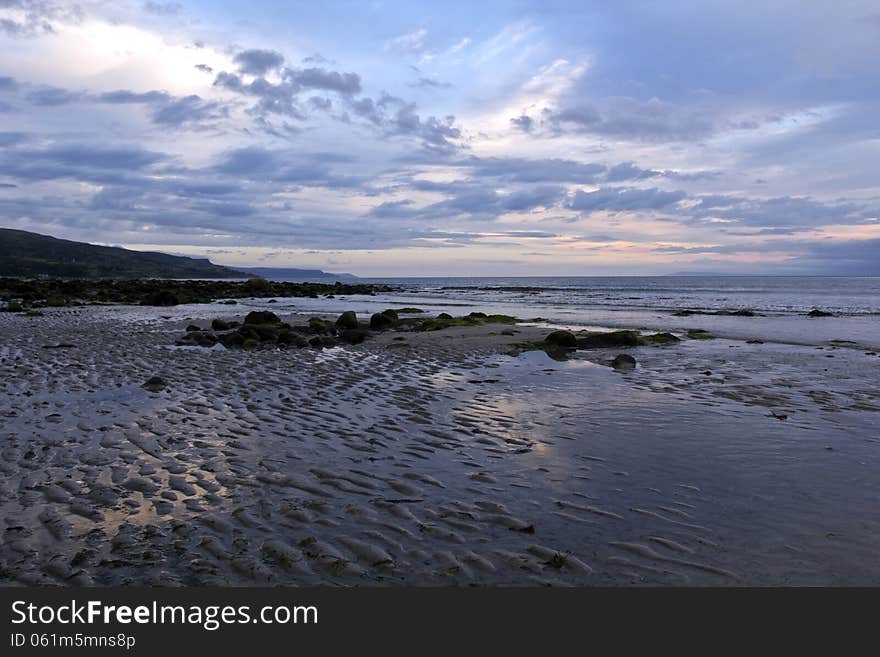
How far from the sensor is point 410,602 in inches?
162

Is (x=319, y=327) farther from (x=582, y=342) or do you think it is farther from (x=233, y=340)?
(x=582, y=342)

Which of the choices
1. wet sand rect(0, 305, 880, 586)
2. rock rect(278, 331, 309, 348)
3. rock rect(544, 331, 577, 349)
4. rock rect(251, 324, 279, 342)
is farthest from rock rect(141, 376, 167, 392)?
rock rect(544, 331, 577, 349)

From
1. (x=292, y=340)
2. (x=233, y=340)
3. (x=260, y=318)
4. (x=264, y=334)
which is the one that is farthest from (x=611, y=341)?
(x=260, y=318)

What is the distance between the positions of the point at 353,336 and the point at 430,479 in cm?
1530

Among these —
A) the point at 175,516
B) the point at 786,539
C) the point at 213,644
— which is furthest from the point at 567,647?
the point at 175,516

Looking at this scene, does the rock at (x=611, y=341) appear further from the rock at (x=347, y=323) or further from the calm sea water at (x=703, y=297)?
the calm sea water at (x=703, y=297)

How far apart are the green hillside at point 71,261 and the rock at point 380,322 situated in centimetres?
11510

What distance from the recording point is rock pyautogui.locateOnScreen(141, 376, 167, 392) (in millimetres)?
11375

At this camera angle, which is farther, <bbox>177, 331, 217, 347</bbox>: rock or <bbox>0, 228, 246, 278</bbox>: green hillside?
<bbox>0, 228, 246, 278</bbox>: green hillside

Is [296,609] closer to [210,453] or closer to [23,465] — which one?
[210,453]

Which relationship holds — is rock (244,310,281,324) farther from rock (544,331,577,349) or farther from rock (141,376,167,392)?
rock (141,376,167,392)

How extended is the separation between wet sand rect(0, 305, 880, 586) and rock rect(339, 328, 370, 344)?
758 centimetres

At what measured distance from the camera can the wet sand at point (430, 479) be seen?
15.2 feet

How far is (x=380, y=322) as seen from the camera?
26.4m
